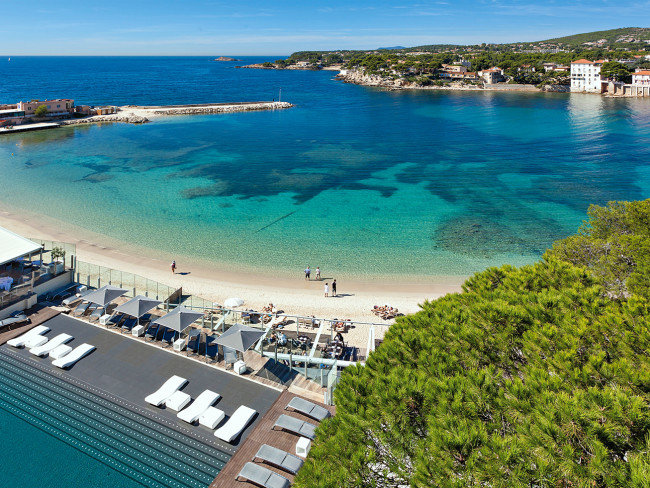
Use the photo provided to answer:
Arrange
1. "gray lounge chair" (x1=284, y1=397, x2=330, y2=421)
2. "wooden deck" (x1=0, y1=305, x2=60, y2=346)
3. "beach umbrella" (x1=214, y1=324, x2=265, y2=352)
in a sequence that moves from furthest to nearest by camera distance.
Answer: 1. "wooden deck" (x1=0, y1=305, x2=60, y2=346)
2. "beach umbrella" (x1=214, y1=324, x2=265, y2=352)
3. "gray lounge chair" (x1=284, y1=397, x2=330, y2=421)

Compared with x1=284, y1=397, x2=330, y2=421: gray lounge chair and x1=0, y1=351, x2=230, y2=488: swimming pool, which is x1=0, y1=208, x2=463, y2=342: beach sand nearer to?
x1=284, y1=397, x2=330, y2=421: gray lounge chair

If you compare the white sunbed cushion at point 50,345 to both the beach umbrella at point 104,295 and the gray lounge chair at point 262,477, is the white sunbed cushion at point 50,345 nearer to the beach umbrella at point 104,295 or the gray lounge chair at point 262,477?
the beach umbrella at point 104,295

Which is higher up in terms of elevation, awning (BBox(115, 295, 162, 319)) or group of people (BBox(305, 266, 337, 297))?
awning (BBox(115, 295, 162, 319))

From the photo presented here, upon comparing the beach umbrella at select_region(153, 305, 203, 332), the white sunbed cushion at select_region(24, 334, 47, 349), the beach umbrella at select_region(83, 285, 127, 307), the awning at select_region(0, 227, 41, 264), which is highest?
the awning at select_region(0, 227, 41, 264)

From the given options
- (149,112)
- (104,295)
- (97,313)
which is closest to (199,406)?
(97,313)

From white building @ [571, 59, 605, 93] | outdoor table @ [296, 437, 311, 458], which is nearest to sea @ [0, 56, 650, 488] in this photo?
outdoor table @ [296, 437, 311, 458]

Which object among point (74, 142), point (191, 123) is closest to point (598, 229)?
point (74, 142)

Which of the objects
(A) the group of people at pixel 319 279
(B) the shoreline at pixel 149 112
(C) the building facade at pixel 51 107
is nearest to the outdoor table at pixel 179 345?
(A) the group of people at pixel 319 279
